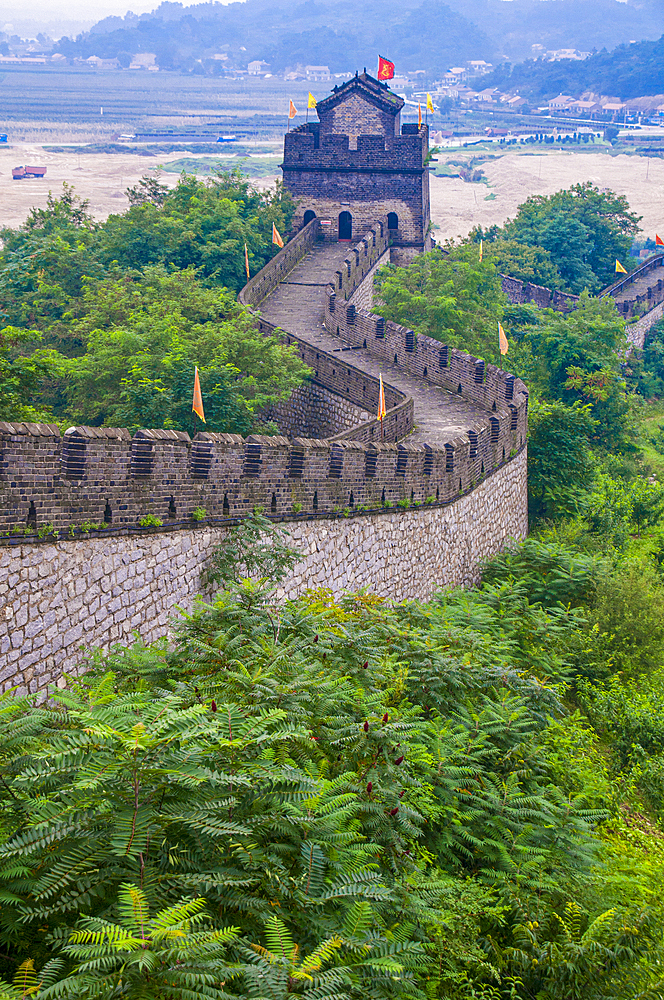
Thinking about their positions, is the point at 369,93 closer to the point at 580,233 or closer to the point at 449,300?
the point at 449,300

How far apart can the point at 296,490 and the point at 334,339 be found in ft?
42.3

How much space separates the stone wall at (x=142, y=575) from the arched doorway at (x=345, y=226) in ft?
74.5

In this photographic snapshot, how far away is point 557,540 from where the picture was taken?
60.5ft

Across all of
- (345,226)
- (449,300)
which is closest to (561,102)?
(345,226)

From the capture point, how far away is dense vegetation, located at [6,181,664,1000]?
4.57m

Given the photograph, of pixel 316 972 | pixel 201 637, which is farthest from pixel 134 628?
pixel 316 972

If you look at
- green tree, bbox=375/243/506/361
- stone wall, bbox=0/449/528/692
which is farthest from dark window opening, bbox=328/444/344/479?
green tree, bbox=375/243/506/361

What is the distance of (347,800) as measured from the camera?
6.12 meters

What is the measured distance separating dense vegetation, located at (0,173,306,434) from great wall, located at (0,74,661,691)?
7.26ft

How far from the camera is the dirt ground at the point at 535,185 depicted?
83.1 m

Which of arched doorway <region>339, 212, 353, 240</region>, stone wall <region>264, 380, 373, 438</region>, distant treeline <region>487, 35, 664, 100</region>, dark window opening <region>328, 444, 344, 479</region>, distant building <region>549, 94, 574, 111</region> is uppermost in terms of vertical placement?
distant treeline <region>487, 35, 664, 100</region>

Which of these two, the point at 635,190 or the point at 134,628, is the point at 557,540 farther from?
the point at 635,190

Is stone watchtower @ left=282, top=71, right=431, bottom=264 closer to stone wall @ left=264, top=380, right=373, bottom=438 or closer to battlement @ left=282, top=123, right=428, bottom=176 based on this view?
battlement @ left=282, top=123, right=428, bottom=176

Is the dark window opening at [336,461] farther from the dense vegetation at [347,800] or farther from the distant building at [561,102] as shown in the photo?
the distant building at [561,102]
